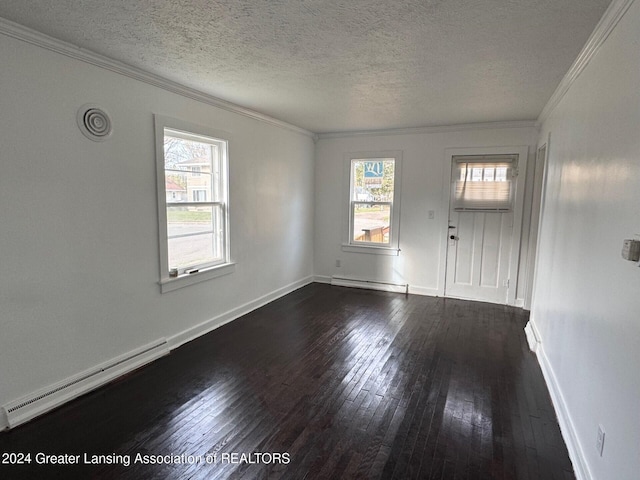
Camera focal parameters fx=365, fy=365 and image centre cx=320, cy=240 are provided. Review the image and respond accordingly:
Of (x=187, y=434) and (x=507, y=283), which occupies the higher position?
(x=507, y=283)

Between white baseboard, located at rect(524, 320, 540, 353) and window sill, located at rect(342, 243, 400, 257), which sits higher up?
window sill, located at rect(342, 243, 400, 257)

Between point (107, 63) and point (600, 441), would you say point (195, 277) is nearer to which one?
point (107, 63)

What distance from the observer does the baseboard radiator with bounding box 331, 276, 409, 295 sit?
5613mm

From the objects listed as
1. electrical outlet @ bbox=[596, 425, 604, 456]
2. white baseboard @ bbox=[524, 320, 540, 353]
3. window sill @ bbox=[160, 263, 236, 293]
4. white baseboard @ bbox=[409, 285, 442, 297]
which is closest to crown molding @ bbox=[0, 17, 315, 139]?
window sill @ bbox=[160, 263, 236, 293]

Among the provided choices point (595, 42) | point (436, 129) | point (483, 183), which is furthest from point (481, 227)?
point (595, 42)

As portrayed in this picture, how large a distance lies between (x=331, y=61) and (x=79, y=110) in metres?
1.82

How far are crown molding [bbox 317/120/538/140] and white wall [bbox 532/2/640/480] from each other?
6.05ft

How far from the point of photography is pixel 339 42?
7.66 ft

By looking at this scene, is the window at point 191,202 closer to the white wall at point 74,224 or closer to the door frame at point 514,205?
the white wall at point 74,224

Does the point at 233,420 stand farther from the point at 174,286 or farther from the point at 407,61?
the point at 407,61

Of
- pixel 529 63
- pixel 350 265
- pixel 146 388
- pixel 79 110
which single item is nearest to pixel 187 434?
pixel 146 388

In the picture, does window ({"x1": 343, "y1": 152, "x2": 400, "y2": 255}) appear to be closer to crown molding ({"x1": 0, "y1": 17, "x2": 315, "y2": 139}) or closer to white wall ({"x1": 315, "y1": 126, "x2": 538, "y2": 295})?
white wall ({"x1": 315, "y1": 126, "x2": 538, "y2": 295})

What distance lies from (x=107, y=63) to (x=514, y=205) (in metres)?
4.74

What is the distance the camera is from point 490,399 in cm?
266
